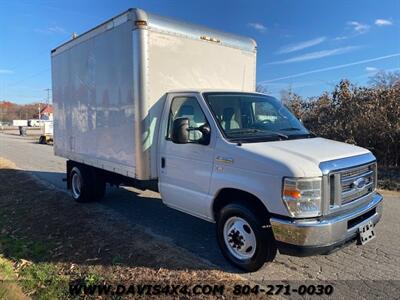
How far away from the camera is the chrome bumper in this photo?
3852mm

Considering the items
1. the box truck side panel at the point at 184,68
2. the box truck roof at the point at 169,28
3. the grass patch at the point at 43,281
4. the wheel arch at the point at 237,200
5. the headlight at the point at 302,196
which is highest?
the box truck roof at the point at 169,28

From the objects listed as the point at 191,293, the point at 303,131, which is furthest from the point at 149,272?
the point at 303,131

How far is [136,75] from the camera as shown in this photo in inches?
220

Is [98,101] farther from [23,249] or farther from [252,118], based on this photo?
[252,118]

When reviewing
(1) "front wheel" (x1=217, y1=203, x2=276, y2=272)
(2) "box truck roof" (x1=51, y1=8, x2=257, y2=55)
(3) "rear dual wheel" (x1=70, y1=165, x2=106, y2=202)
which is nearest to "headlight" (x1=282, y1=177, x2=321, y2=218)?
(1) "front wheel" (x1=217, y1=203, x2=276, y2=272)

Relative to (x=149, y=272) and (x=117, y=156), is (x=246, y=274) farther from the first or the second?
(x=117, y=156)

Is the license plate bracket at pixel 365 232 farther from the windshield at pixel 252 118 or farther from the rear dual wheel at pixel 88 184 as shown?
the rear dual wheel at pixel 88 184

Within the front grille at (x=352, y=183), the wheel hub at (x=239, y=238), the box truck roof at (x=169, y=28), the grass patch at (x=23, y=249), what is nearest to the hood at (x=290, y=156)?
the front grille at (x=352, y=183)

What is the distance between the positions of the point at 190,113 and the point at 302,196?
7.04ft

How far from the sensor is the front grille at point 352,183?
4012 millimetres

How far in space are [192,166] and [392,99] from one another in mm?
10274

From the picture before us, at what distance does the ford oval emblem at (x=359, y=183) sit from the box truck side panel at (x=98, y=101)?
10.6ft

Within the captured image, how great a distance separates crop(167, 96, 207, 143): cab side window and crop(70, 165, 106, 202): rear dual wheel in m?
3.19

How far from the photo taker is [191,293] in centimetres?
405
